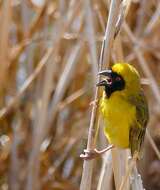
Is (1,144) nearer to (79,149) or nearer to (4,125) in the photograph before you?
(4,125)

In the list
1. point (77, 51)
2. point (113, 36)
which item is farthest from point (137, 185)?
point (77, 51)

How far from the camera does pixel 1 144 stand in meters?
2.66

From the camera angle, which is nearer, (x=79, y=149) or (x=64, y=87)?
(x=64, y=87)

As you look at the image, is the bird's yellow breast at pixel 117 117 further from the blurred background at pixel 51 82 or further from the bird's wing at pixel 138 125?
the blurred background at pixel 51 82

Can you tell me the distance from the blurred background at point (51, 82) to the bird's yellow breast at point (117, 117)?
0.72m

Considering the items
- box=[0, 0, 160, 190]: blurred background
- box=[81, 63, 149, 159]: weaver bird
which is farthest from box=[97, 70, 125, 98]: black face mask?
box=[0, 0, 160, 190]: blurred background

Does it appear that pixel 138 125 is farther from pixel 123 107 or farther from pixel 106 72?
pixel 106 72

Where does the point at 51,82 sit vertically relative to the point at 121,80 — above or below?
above

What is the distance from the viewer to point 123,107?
1.61 meters

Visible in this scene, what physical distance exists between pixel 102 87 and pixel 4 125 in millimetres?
1151

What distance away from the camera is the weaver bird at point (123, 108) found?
1.57 metres

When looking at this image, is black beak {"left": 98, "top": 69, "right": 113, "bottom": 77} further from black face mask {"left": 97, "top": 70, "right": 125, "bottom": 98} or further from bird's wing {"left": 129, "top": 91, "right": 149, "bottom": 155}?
bird's wing {"left": 129, "top": 91, "right": 149, "bottom": 155}

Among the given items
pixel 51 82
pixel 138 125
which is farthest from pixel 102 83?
pixel 51 82

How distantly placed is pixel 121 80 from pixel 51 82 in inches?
35.1
